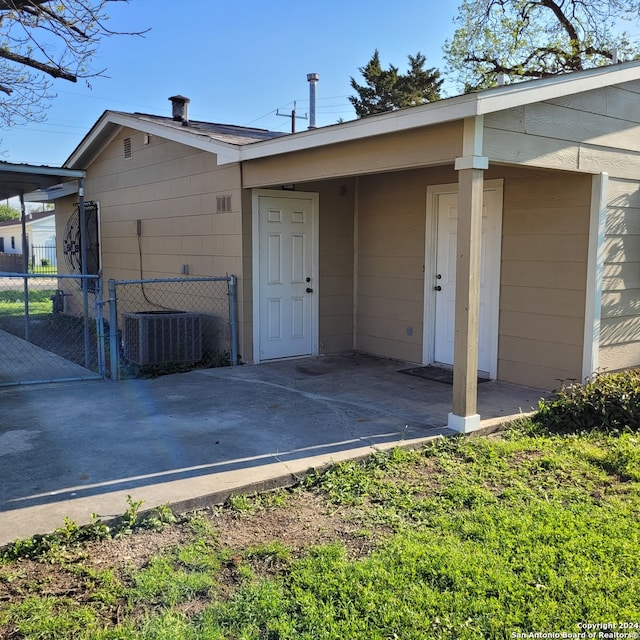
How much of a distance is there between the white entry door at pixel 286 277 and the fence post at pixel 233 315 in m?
0.27

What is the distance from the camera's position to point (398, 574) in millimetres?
2783

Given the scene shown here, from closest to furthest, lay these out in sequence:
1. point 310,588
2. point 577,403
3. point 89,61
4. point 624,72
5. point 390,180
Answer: point 310,588 < point 577,403 < point 624,72 < point 89,61 < point 390,180

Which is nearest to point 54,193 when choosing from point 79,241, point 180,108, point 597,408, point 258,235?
point 79,241

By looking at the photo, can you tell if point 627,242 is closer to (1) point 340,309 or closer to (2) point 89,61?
(1) point 340,309

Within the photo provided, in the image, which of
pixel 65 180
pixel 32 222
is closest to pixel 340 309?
pixel 65 180

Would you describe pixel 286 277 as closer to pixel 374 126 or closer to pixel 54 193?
pixel 374 126

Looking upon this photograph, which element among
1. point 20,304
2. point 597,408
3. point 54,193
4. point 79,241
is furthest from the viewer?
point 20,304

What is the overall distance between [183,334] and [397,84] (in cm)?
2551

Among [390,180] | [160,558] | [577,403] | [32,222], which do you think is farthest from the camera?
[32,222]

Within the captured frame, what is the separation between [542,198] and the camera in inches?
244

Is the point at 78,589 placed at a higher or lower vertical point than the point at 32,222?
lower

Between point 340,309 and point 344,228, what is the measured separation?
112cm

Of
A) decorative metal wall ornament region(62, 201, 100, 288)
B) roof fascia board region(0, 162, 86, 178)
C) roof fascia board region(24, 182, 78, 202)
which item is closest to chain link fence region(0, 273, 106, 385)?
decorative metal wall ornament region(62, 201, 100, 288)

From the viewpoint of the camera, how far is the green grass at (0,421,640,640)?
244 centimetres
